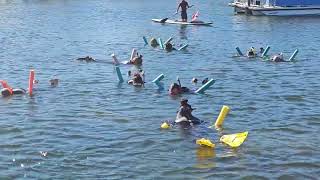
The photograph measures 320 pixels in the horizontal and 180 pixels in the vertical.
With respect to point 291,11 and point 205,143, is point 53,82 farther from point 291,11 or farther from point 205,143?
point 291,11

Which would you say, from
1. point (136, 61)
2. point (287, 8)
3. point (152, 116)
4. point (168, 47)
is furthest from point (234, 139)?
point (287, 8)

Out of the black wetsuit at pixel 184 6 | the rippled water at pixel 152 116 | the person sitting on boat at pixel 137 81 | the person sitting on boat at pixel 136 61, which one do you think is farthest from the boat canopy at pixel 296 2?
the person sitting on boat at pixel 137 81

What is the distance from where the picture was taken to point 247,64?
1265 inches

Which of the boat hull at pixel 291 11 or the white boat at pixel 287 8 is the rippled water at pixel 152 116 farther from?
the white boat at pixel 287 8

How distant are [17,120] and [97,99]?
4.33 metres

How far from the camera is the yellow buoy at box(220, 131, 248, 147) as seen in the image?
16453 millimetres

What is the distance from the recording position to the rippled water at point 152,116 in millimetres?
15062

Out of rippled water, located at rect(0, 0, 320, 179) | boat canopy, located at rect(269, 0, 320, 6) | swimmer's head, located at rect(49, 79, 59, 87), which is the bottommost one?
rippled water, located at rect(0, 0, 320, 179)

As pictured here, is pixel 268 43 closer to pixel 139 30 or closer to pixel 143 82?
pixel 139 30

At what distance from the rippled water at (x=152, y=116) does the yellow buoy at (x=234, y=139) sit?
0.25 meters

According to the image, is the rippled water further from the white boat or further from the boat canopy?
the boat canopy

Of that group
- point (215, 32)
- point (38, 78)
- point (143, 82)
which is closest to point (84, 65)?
point (38, 78)

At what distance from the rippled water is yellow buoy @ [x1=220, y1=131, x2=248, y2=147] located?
249mm

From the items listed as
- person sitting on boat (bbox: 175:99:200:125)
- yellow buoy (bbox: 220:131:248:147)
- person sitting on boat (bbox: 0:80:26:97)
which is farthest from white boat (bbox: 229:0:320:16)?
yellow buoy (bbox: 220:131:248:147)
